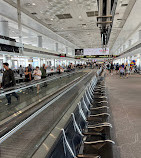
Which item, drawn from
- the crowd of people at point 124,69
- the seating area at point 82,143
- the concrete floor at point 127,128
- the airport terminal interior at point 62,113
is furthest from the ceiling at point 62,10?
the seating area at point 82,143

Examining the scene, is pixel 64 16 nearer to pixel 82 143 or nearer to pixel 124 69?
pixel 124 69

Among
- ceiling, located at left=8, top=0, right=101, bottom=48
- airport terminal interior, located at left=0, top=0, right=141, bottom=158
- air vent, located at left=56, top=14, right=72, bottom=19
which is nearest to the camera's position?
airport terminal interior, located at left=0, top=0, right=141, bottom=158

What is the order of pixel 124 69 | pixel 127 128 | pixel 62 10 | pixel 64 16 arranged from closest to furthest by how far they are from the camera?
1. pixel 127 128
2. pixel 62 10
3. pixel 64 16
4. pixel 124 69

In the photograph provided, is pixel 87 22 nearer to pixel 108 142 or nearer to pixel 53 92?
pixel 53 92

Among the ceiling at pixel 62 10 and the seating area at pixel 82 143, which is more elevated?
the ceiling at pixel 62 10

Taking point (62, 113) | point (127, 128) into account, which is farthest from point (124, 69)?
point (62, 113)

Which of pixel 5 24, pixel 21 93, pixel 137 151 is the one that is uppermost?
pixel 5 24

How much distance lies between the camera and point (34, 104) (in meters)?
5.75

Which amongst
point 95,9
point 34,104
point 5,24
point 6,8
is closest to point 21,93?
point 34,104

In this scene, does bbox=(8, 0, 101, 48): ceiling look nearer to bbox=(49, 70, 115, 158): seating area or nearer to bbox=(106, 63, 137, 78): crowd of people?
bbox=(106, 63, 137, 78): crowd of people

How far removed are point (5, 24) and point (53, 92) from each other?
8.72 metres

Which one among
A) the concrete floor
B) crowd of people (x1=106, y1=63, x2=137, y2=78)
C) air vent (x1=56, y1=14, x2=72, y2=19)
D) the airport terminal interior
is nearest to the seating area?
the airport terminal interior

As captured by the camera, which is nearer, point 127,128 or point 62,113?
point 62,113

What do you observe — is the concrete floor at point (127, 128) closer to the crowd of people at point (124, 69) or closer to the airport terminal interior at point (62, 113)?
the airport terminal interior at point (62, 113)
